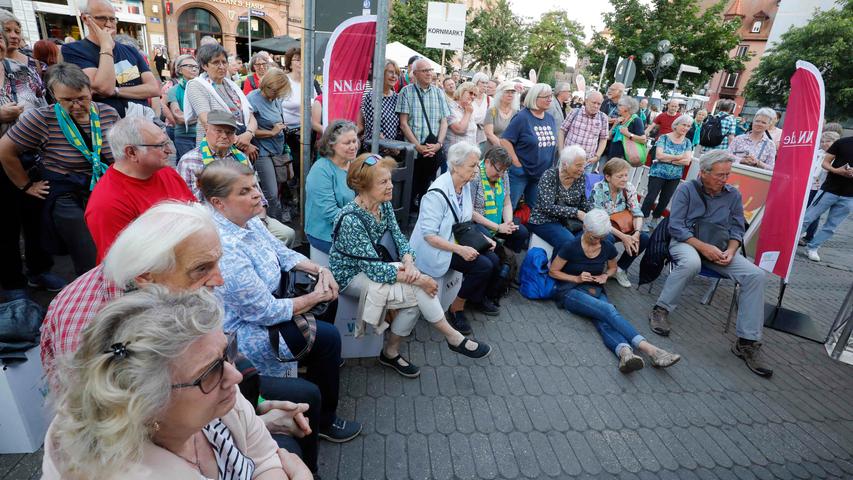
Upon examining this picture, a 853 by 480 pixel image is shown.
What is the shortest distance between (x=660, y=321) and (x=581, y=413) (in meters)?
1.70

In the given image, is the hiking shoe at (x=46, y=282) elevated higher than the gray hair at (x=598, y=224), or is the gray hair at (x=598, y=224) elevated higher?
the gray hair at (x=598, y=224)

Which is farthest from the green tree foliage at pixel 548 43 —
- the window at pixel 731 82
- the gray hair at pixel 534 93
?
the gray hair at pixel 534 93

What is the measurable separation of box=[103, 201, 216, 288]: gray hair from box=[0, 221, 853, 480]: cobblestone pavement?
135 cm

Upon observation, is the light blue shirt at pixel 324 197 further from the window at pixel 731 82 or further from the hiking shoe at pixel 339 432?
the window at pixel 731 82

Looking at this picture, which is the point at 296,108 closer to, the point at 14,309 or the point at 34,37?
the point at 14,309

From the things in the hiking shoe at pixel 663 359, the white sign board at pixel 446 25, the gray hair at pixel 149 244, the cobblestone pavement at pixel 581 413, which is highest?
the white sign board at pixel 446 25

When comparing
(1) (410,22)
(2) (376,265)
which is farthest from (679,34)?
(2) (376,265)

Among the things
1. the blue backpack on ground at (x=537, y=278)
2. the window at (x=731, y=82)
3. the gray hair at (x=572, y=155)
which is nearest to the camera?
the blue backpack on ground at (x=537, y=278)

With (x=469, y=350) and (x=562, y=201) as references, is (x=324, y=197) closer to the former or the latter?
(x=469, y=350)

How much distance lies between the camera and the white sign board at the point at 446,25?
7.65 m

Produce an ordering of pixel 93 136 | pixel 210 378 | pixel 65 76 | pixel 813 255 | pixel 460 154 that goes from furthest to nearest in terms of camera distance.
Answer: pixel 813 255 → pixel 460 154 → pixel 93 136 → pixel 65 76 → pixel 210 378

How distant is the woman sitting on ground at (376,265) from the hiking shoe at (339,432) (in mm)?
616

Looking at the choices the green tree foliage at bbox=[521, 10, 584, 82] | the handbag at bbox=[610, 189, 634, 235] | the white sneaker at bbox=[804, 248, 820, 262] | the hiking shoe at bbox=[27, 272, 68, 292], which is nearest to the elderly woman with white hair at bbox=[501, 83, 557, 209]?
the handbag at bbox=[610, 189, 634, 235]

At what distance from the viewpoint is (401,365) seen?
2.99 meters
